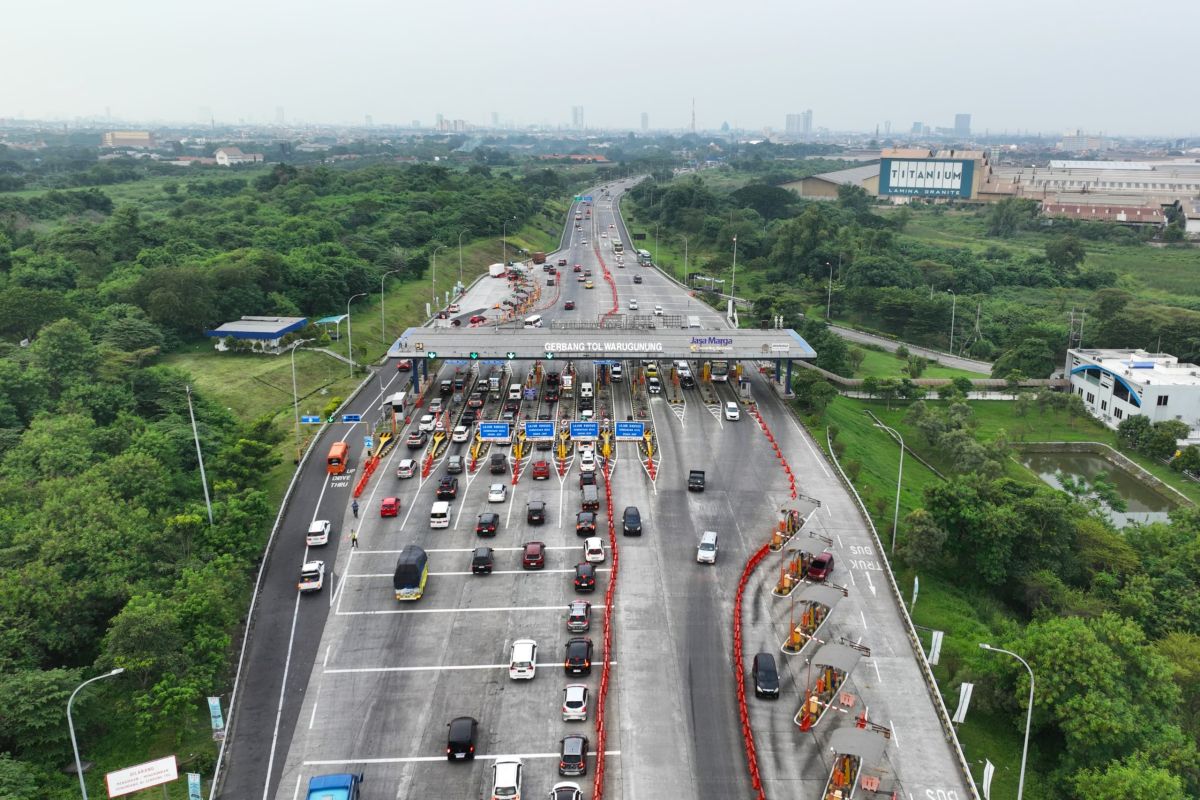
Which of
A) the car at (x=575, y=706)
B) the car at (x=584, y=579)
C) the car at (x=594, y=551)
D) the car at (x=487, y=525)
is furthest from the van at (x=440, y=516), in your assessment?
the car at (x=575, y=706)

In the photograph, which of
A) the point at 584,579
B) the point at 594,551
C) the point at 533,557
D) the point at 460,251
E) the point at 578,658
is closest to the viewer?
the point at 578,658

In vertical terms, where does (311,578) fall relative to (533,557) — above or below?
below

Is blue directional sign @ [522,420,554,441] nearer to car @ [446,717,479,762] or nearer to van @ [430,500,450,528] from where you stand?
van @ [430,500,450,528]

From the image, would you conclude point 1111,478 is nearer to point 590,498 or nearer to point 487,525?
point 590,498

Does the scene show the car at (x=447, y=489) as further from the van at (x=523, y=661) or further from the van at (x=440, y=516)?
the van at (x=523, y=661)

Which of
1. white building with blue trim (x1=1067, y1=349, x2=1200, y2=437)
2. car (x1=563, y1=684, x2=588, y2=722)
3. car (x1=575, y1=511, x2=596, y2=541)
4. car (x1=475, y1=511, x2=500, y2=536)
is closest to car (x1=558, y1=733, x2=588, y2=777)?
car (x1=563, y1=684, x2=588, y2=722)

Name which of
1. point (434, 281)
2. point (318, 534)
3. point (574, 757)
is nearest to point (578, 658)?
point (574, 757)
